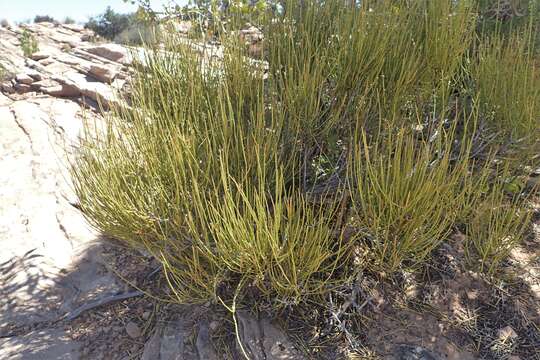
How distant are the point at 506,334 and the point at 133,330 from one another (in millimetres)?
2396

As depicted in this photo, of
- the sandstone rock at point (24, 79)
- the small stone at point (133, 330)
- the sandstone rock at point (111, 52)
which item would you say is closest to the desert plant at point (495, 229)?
the small stone at point (133, 330)

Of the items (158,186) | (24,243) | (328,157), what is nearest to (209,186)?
(158,186)

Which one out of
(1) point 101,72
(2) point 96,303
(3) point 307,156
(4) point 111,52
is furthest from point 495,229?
(4) point 111,52

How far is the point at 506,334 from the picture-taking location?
273 centimetres

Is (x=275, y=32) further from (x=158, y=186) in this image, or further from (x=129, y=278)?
(x=129, y=278)

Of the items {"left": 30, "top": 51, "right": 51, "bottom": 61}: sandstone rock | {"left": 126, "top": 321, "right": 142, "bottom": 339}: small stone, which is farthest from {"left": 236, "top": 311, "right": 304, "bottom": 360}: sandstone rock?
{"left": 30, "top": 51, "right": 51, "bottom": 61}: sandstone rock

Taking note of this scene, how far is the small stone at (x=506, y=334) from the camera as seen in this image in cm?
272

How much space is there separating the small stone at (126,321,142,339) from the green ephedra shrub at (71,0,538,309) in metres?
0.38

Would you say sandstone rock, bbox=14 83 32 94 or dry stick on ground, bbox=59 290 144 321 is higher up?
sandstone rock, bbox=14 83 32 94

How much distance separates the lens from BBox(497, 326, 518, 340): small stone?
8.92 ft

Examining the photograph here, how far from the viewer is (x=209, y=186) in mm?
2590

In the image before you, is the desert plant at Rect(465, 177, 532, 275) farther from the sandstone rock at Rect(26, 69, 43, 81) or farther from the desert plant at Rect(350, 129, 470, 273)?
the sandstone rock at Rect(26, 69, 43, 81)

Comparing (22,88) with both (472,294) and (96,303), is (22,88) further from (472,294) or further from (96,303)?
(472,294)

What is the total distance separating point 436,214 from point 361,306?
772 mm
